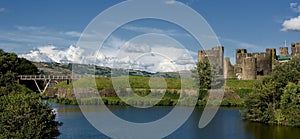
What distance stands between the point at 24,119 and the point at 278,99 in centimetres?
2685

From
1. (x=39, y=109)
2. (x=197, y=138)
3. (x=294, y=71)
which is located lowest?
(x=197, y=138)

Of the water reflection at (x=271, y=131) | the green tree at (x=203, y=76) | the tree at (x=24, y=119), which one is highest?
Answer: the green tree at (x=203, y=76)

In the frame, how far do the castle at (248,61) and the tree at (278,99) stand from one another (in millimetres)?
28846

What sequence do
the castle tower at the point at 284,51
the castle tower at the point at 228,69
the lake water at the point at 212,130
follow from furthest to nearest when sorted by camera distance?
the castle tower at the point at 284,51 < the castle tower at the point at 228,69 < the lake water at the point at 212,130

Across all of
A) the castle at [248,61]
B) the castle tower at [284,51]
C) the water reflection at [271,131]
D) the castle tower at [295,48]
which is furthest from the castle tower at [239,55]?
the water reflection at [271,131]

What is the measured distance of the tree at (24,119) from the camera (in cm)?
1942

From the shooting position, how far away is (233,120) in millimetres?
38312

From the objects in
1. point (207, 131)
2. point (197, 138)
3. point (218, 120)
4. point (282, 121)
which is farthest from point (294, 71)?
point (197, 138)

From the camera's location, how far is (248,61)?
2694 inches

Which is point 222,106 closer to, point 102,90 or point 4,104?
point 102,90

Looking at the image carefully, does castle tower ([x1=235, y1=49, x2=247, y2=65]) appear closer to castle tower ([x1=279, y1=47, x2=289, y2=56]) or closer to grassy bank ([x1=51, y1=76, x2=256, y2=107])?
castle tower ([x1=279, y1=47, x2=289, y2=56])

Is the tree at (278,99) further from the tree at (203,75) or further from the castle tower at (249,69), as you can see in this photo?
the castle tower at (249,69)

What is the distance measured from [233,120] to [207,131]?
8117 mm

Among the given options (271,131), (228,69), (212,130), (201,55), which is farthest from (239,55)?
(212,130)
